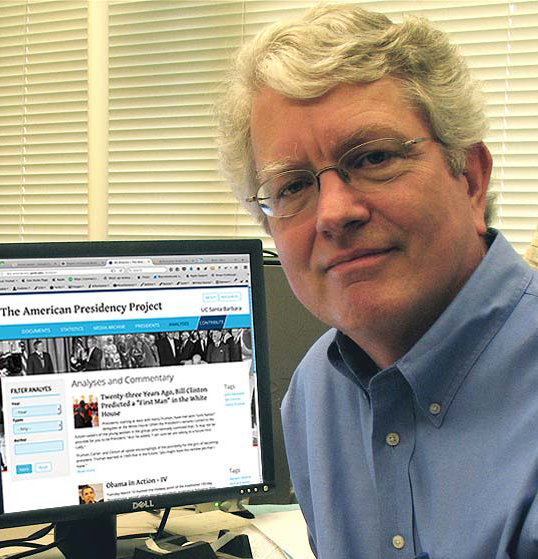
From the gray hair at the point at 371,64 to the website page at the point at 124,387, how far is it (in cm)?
37

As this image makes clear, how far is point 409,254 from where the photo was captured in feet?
3.22

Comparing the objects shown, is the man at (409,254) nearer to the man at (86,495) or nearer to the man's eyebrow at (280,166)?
the man's eyebrow at (280,166)

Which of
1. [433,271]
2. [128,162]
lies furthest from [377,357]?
[128,162]

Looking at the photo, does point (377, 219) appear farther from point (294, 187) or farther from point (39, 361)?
point (39, 361)

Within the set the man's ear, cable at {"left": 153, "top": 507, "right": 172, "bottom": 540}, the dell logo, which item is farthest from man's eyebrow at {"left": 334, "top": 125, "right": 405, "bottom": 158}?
cable at {"left": 153, "top": 507, "right": 172, "bottom": 540}

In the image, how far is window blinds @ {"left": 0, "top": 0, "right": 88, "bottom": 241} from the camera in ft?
10.2

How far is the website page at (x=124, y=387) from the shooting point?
122 cm

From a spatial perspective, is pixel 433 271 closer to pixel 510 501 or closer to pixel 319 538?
pixel 510 501

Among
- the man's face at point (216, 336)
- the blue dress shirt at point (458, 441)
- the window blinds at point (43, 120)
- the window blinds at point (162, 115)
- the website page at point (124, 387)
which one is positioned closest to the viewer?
the blue dress shirt at point (458, 441)

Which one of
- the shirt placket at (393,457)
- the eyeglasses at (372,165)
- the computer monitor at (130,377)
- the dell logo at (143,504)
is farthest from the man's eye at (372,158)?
the dell logo at (143,504)

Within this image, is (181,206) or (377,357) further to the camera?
(181,206)

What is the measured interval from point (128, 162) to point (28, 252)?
179 cm

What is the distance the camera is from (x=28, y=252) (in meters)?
1.24

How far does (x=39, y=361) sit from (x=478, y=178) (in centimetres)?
73
